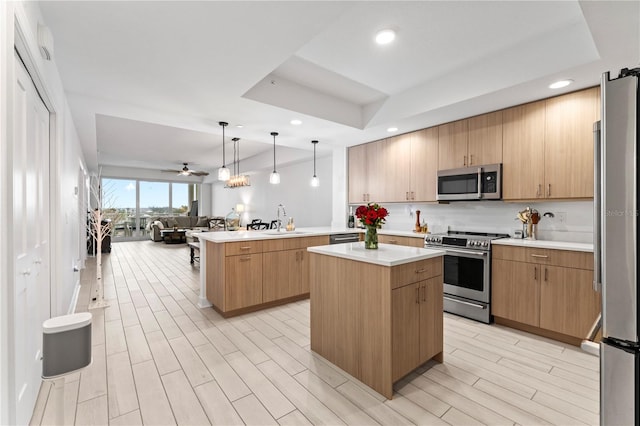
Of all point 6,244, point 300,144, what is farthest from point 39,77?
point 300,144

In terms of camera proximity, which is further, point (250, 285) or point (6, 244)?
point (250, 285)

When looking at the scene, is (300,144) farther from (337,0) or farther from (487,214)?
(337,0)

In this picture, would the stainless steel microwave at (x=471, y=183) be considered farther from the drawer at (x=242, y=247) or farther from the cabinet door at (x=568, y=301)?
the drawer at (x=242, y=247)

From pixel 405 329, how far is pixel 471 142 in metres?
2.63

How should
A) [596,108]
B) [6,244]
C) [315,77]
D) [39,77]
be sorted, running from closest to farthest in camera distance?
[6,244]
[39,77]
[596,108]
[315,77]

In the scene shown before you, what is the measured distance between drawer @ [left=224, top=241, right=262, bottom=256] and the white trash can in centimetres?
189

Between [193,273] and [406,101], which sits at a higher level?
[406,101]

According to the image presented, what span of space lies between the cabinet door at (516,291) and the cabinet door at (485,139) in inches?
47.6

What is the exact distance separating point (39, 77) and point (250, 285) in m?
2.57

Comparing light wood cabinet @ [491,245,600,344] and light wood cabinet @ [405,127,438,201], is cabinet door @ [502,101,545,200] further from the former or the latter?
light wood cabinet @ [405,127,438,201]

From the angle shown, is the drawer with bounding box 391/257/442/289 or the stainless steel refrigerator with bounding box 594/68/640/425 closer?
the stainless steel refrigerator with bounding box 594/68/640/425

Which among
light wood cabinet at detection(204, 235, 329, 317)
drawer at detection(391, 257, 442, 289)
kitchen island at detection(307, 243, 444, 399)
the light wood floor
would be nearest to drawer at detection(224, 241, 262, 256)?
light wood cabinet at detection(204, 235, 329, 317)

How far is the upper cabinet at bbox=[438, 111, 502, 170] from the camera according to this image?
344cm

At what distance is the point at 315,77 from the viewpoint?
3.25 metres
